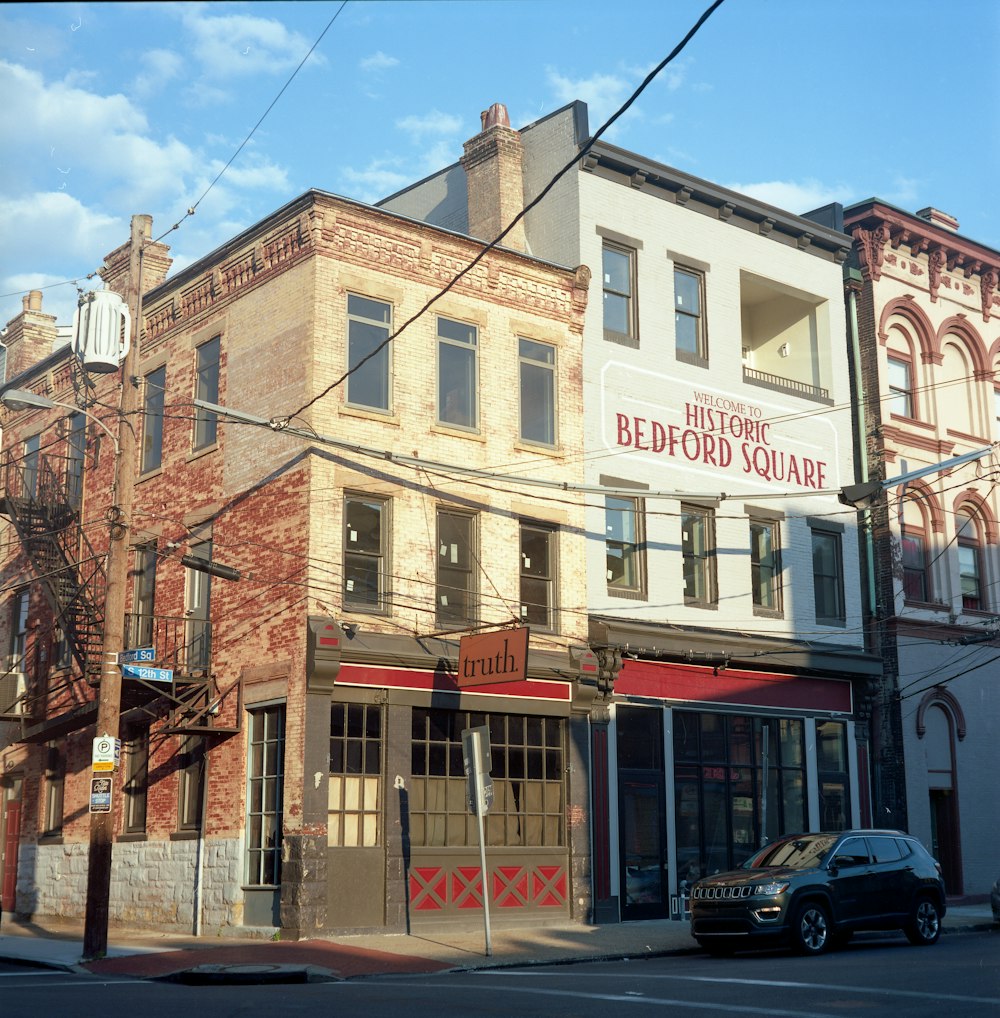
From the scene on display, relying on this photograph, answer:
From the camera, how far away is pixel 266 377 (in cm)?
2336

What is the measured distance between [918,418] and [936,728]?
23.5 feet

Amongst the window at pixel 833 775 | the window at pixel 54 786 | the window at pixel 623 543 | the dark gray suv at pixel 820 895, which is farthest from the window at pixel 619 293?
the window at pixel 54 786

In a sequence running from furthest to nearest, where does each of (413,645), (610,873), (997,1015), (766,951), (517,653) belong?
(610,873) < (413,645) < (517,653) < (766,951) < (997,1015)

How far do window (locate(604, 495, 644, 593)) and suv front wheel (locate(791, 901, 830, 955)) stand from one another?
8.43 metres

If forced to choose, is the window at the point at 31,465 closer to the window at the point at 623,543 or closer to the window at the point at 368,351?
the window at the point at 368,351

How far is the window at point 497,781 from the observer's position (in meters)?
22.1

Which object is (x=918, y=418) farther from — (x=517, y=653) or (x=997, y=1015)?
(x=997, y=1015)

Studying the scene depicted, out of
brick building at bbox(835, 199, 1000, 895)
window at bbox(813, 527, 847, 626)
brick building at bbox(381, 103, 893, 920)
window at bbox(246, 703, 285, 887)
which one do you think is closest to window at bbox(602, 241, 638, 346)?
brick building at bbox(381, 103, 893, 920)

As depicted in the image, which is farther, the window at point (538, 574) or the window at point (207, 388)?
the window at point (207, 388)

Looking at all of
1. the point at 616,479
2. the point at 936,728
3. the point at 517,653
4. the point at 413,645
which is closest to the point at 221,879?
the point at 413,645

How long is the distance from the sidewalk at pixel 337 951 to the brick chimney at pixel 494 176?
13681mm

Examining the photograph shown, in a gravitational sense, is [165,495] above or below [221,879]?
above

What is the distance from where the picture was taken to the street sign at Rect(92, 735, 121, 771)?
18297 mm

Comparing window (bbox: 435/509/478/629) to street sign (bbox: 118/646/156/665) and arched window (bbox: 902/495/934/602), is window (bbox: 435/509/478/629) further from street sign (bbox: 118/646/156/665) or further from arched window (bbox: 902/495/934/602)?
arched window (bbox: 902/495/934/602)
